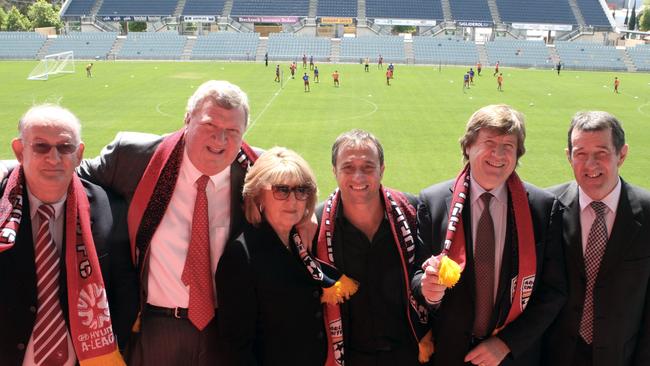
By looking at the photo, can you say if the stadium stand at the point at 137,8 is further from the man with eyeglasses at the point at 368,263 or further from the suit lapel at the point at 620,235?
the suit lapel at the point at 620,235

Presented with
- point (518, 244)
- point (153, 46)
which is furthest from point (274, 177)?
point (153, 46)

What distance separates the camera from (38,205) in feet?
11.2

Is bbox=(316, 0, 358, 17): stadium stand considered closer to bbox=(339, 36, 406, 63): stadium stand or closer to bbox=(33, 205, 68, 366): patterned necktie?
bbox=(339, 36, 406, 63): stadium stand

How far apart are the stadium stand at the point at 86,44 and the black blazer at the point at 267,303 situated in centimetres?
6045

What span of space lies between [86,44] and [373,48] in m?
30.8

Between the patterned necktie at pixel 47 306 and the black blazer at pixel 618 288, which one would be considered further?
the black blazer at pixel 618 288

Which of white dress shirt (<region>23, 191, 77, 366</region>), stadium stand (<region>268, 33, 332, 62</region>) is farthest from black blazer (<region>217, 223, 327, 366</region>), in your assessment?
stadium stand (<region>268, 33, 332, 62</region>)

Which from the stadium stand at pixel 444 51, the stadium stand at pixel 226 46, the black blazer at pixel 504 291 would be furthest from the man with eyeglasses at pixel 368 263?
the stadium stand at pixel 226 46

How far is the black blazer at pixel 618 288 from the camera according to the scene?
382 centimetres

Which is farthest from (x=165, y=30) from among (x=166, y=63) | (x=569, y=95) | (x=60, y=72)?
(x=569, y=95)

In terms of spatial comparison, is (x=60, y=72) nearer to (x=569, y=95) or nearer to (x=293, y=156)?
(x=569, y=95)

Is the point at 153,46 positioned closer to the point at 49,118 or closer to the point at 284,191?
the point at 49,118

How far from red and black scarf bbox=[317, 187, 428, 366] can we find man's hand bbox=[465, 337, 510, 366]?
0.37 m

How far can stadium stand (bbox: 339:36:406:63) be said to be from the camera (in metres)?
58.9
